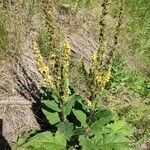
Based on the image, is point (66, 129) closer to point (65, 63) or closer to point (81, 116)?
point (81, 116)

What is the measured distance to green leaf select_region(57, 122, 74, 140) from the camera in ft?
13.9

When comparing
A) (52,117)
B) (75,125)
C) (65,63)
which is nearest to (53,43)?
(65,63)

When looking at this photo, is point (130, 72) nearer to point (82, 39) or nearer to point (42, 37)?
point (82, 39)

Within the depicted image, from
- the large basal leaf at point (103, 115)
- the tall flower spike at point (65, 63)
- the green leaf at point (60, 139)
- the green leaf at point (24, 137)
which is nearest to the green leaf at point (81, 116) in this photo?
the large basal leaf at point (103, 115)

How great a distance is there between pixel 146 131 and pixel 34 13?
2.10 m

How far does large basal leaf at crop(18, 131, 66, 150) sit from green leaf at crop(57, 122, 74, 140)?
93 mm

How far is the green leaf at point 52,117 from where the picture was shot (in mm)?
4387

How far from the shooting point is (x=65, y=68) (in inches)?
151

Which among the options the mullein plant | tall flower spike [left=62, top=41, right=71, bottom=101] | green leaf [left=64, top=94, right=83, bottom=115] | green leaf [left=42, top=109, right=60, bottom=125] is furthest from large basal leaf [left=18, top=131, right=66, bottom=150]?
tall flower spike [left=62, top=41, right=71, bottom=101]

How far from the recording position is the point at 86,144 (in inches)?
165

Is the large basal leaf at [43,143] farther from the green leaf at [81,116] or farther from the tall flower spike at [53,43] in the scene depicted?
the tall flower spike at [53,43]

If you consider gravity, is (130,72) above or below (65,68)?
below

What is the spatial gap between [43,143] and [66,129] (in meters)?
0.26

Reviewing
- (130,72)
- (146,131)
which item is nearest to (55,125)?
(146,131)
